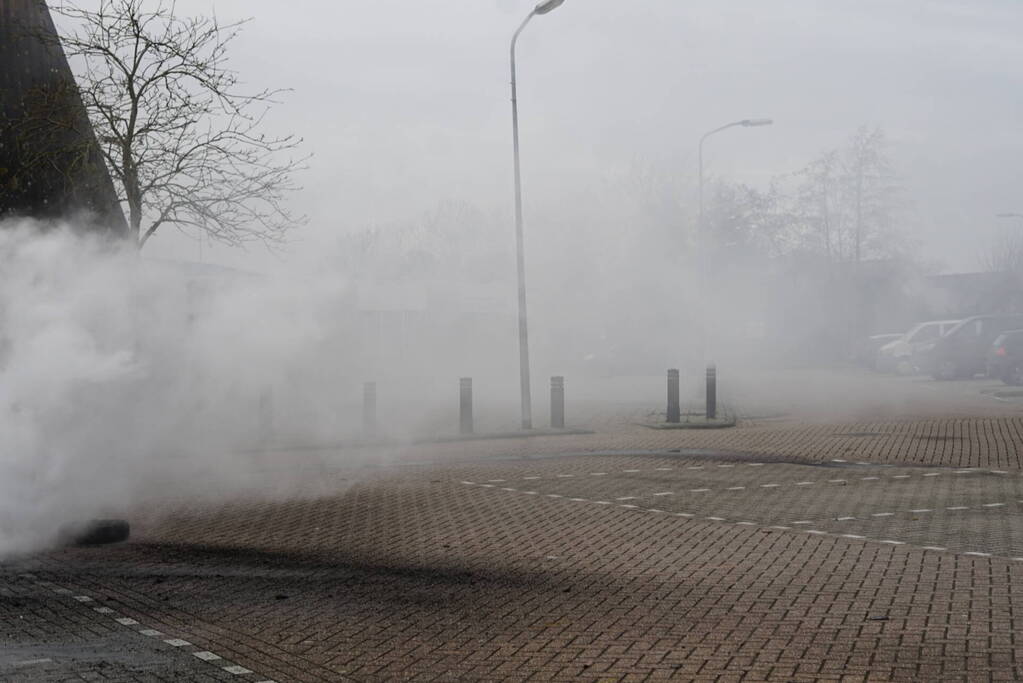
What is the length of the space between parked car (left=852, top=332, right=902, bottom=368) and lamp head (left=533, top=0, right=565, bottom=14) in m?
25.5

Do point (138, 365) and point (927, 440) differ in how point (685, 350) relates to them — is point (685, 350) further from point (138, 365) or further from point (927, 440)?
point (138, 365)

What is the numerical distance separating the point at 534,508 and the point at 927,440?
835 cm

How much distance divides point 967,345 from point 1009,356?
3.73 metres

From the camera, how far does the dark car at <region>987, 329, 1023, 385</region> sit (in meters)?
30.6

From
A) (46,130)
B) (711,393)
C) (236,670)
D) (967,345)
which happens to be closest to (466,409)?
(711,393)

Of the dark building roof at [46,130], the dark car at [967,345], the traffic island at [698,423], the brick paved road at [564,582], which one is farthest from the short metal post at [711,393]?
the dark car at [967,345]

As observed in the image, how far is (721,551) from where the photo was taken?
8.41 m

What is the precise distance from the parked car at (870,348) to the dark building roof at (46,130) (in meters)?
31.3

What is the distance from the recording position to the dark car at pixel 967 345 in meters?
34.0

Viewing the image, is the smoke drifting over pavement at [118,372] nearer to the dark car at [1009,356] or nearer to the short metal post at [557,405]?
the short metal post at [557,405]

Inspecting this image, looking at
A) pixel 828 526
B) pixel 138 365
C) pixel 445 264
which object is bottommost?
pixel 828 526

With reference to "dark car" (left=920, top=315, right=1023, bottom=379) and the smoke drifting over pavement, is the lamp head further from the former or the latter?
"dark car" (left=920, top=315, right=1023, bottom=379)

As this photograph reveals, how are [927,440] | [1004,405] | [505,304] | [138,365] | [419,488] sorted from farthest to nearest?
[505,304] → [1004,405] → [927,440] → [419,488] → [138,365]

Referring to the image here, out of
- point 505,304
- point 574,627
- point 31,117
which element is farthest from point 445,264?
point 574,627
